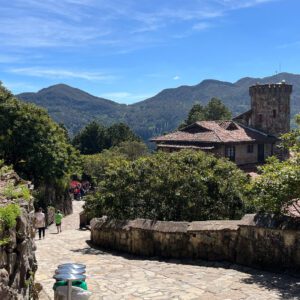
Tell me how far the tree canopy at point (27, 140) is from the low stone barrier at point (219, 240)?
14.1 m

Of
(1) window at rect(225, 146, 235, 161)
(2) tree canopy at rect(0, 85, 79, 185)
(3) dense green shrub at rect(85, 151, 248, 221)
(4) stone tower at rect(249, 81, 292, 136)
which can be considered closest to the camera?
(3) dense green shrub at rect(85, 151, 248, 221)

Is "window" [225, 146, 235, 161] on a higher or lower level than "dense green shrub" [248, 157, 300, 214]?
higher

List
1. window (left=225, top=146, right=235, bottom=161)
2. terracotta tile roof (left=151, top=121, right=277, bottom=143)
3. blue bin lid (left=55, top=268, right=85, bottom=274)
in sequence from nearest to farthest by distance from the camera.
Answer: blue bin lid (left=55, top=268, right=85, bottom=274) < terracotta tile roof (left=151, top=121, right=277, bottom=143) < window (left=225, top=146, right=235, bottom=161)

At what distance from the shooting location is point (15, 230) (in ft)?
19.3

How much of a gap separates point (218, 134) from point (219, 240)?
35.6m

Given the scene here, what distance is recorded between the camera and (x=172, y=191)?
15.0 m

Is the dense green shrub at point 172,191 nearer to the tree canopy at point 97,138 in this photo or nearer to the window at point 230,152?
the window at point 230,152

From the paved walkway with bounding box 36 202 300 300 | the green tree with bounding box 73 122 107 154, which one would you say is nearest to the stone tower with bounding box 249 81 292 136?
the green tree with bounding box 73 122 107 154

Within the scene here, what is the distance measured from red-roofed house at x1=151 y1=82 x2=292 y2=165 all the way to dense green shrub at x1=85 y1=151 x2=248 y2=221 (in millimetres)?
25708

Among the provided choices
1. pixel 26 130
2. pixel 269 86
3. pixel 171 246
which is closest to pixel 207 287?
pixel 171 246

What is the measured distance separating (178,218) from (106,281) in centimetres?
602

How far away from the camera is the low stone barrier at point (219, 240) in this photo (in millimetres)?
9383

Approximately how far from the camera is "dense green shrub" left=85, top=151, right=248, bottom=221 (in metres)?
14.9

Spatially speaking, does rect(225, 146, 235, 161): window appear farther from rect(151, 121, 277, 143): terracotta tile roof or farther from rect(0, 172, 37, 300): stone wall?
rect(0, 172, 37, 300): stone wall
